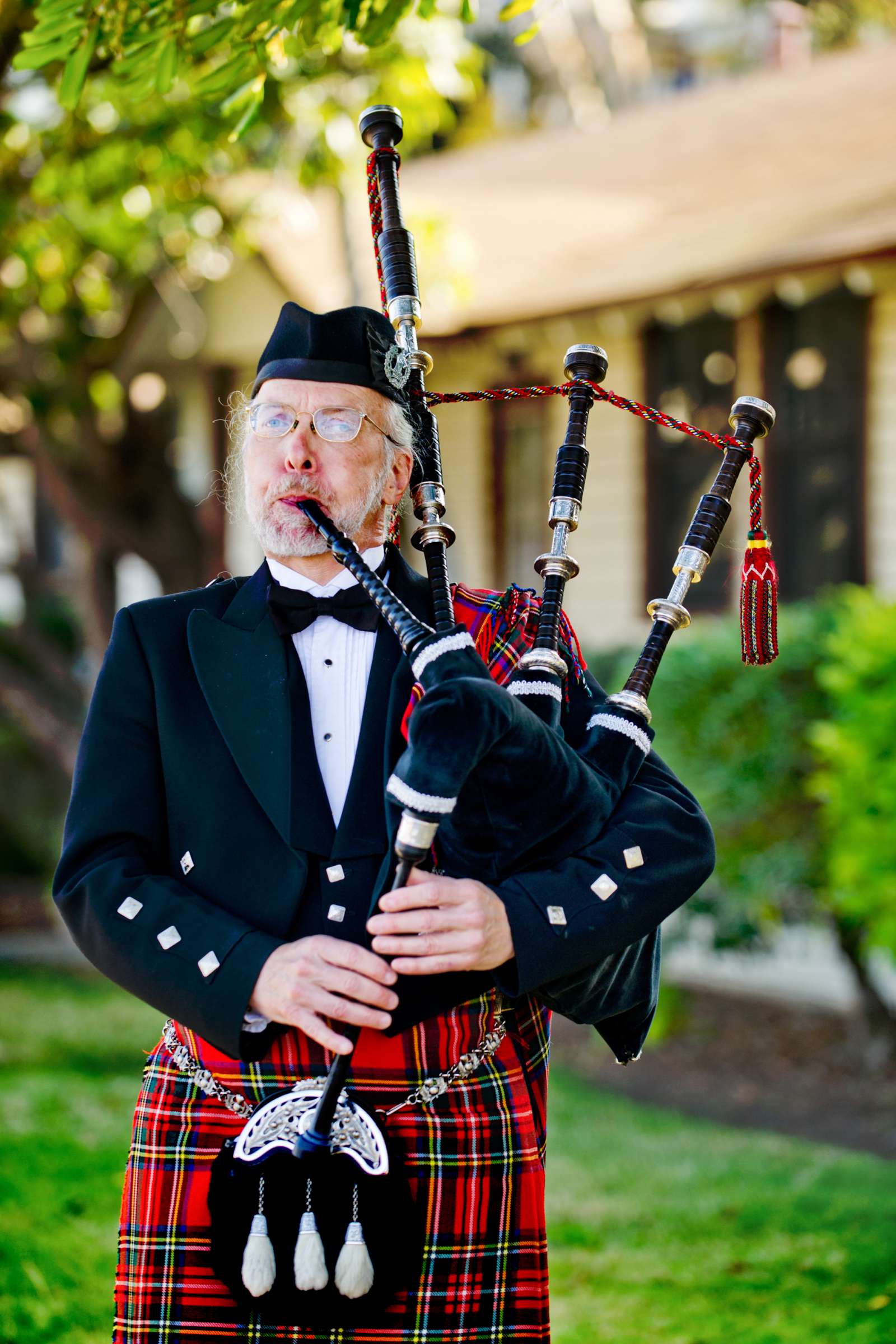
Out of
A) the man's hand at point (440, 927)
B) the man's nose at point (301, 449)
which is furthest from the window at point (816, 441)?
the man's hand at point (440, 927)

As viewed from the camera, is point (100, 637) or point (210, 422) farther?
point (210, 422)

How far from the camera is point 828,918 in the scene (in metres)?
6.19

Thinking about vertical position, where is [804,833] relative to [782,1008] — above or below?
above

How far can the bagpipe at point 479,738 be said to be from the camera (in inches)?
69.8

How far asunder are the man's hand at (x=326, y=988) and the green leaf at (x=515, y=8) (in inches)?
81.7

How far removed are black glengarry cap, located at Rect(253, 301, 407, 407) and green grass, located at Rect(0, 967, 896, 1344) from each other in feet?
8.81

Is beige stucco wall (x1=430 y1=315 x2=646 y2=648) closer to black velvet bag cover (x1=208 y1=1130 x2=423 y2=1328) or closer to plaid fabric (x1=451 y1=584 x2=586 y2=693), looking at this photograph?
plaid fabric (x1=451 y1=584 x2=586 y2=693)

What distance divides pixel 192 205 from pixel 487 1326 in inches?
222

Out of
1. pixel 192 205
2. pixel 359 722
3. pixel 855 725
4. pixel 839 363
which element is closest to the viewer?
pixel 359 722

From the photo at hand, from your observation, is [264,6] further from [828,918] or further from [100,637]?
[100,637]

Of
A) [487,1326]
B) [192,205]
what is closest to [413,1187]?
[487,1326]

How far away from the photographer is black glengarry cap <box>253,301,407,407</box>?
210 cm

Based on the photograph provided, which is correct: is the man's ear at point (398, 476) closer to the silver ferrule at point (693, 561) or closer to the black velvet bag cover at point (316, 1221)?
the silver ferrule at point (693, 561)

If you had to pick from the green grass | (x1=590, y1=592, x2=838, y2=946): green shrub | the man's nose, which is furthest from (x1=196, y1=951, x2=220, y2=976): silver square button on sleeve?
(x1=590, y1=592, x2=838, y2=946): green shrub
